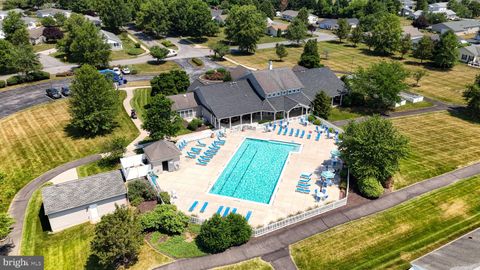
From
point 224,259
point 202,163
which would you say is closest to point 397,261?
point 224,259

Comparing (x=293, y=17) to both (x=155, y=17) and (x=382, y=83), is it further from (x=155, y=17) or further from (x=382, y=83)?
(x=382, y=83)

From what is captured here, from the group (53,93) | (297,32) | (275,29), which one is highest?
(297,32)

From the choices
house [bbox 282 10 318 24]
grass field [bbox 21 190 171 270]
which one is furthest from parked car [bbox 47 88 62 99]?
house [bbox 282 10 318 24]

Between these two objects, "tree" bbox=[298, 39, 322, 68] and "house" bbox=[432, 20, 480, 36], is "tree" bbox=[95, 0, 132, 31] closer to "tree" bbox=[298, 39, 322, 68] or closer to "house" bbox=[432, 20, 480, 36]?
"tree" bbox=[298, 39, 322, 68]

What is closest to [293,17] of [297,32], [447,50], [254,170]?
[297,32]

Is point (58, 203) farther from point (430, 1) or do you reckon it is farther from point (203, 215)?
point (430, 1)
